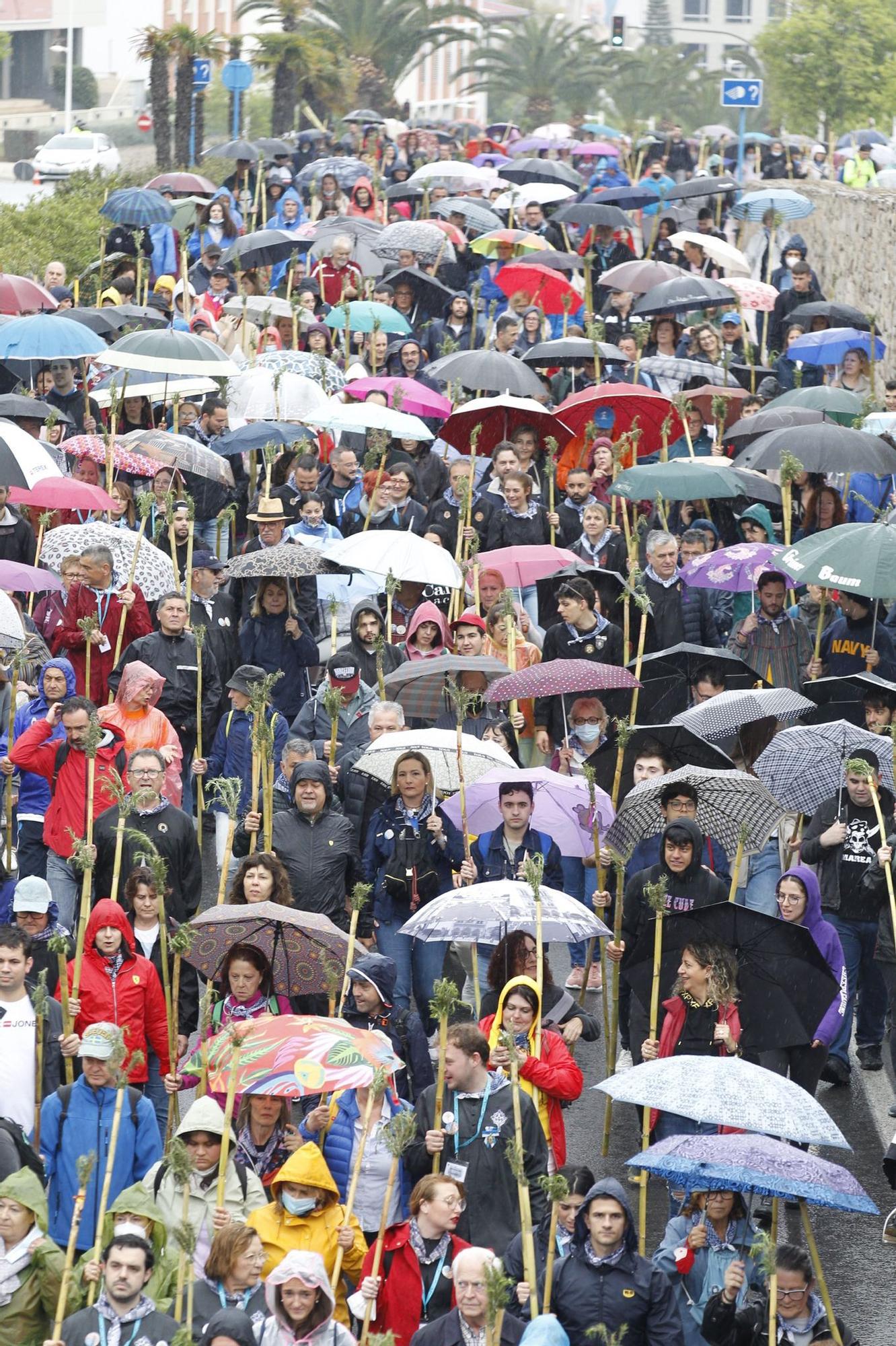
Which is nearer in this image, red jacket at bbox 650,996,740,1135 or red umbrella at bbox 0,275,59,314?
red jacket at bbox 650,996,740,1135

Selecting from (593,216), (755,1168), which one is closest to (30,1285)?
(755,1168)

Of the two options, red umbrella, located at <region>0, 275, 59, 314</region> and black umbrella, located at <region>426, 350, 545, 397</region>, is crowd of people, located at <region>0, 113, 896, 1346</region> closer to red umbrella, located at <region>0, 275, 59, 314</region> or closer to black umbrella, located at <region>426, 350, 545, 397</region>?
black umbrella, located at <region>426, 350, 545, 397</region>

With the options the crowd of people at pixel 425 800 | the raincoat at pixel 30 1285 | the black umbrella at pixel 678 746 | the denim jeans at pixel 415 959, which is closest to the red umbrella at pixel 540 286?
the crowd of people at pixel 425 800

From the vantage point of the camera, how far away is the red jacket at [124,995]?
9539 millimetres

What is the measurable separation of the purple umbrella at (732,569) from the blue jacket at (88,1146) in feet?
20.9

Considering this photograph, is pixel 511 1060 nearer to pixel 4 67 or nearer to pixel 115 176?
pixel 115 176

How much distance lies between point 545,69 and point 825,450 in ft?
154

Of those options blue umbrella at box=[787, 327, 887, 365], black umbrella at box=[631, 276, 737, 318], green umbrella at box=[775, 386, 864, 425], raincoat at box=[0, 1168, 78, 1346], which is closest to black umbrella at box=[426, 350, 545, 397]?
green umbrella at box=[775, 386, 864, 425]

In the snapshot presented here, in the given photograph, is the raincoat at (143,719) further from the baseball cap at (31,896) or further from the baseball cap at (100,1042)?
the baseball cap at (100,1042)

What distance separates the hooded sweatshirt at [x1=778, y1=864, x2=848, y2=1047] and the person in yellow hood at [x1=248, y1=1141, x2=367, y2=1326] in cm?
298

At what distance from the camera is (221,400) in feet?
56.6

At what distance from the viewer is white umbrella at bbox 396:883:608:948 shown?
9.71 m

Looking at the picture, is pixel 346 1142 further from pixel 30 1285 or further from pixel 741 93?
pixel 741 93

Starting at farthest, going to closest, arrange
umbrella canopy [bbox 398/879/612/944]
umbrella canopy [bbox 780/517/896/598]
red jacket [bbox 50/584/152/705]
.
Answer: red jacket [bbox 50/584/152/705] → umbrella canopy [bbox 780/517/896/598] → umbrella canopy [bbox 398/879/612/944]
